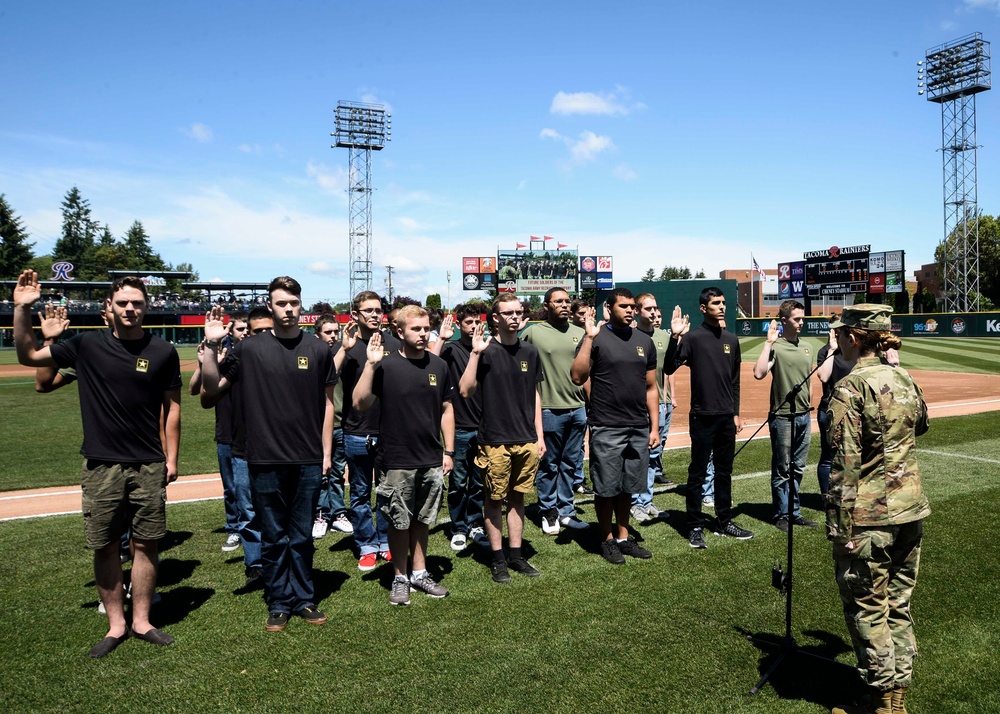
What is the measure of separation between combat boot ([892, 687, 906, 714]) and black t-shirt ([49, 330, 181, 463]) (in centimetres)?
466

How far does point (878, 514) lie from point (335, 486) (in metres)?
5.35

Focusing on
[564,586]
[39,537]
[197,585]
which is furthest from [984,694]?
[39,537]

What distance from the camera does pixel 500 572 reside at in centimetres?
563

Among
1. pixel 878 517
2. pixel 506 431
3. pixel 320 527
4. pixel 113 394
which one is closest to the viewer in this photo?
pixel 878 517

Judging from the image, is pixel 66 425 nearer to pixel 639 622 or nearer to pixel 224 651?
pixel 224 651

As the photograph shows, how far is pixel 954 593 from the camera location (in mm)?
5062

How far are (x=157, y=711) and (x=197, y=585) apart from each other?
204cm

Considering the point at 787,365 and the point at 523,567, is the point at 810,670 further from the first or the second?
the point at 787,365

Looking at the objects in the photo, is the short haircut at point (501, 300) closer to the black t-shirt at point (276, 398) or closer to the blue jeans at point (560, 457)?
the blue jeans at point (560, 457)

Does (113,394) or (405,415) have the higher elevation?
(113,394)

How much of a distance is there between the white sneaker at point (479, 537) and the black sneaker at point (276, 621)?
2288mm

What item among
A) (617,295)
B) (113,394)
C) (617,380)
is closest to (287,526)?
(113,394)

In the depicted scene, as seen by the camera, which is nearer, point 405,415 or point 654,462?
point 405,415

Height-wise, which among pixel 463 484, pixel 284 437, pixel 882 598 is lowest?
pixel 463 484
